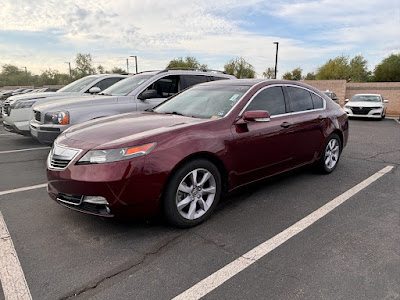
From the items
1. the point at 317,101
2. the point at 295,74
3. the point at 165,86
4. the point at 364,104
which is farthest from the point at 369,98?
the point at 295,74

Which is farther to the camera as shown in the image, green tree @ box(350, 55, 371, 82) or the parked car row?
green tree @ box(350, 55, 371, 82)

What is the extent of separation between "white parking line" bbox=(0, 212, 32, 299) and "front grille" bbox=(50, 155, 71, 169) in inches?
32.1

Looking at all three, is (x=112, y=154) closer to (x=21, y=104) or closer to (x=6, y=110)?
(x=21, y=104)

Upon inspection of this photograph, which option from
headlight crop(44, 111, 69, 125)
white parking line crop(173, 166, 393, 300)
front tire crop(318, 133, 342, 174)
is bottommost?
white parking line crop(173, 166, 393, 300)

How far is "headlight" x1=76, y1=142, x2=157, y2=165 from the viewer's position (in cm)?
275

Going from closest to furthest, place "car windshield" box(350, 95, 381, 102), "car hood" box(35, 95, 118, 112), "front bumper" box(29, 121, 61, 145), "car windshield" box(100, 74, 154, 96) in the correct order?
"front bumper" box(29, 121, 61, 145), "car hood" box(35, 95, 118, 112), "car windshield" box(100, 74, 154, 96), "car windshield" box(350, 95, 381, 102)

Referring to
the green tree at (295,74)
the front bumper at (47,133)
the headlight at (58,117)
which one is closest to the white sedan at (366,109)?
the headlight at (58,117)

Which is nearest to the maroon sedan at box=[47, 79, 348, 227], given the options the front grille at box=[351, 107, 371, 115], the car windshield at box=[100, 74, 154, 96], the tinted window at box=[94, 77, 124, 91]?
the car windshield at box=[100, 74, 154, 96]

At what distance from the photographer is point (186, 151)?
2.99 metres

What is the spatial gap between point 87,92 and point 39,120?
2.54 meters

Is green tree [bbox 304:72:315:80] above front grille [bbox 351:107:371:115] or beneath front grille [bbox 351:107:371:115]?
above

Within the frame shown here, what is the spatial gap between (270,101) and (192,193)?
1.76m

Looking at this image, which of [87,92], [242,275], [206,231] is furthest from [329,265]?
[87,92]

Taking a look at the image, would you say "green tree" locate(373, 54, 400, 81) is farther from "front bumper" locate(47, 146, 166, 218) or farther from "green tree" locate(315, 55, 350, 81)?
"front bumper" locate(47, 146, 166, 218)
